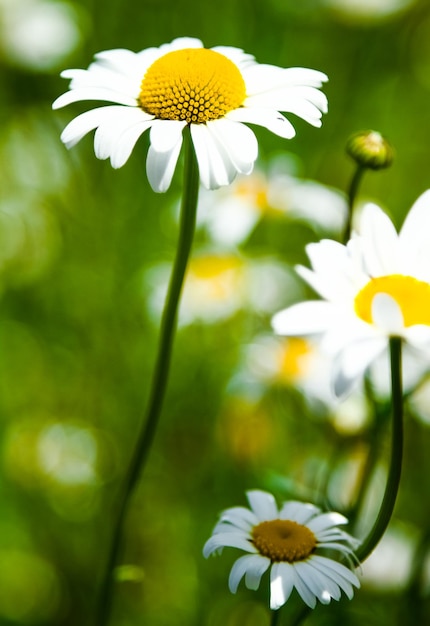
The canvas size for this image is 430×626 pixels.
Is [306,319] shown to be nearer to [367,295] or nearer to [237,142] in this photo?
[367,295]

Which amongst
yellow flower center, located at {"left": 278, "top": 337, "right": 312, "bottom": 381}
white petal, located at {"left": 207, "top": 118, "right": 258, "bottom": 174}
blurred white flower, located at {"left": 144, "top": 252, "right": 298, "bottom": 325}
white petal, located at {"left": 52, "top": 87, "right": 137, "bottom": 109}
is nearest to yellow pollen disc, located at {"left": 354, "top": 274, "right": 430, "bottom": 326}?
white petal, located at {"left": 207, "top": 118, "right": 258, "bottom": 174}

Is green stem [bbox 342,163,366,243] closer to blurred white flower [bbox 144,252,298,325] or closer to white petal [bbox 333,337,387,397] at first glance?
white petal [bbox 333,337,387,397]

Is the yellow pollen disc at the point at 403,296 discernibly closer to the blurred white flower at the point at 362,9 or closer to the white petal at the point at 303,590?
the white petal at the point at 303,590

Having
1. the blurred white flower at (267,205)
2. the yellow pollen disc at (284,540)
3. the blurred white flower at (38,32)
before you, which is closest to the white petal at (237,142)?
the yellow pollen disc at (284,540)

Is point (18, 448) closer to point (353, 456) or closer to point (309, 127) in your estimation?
point (353, 456)

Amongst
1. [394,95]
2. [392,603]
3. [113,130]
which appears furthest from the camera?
[394,95]

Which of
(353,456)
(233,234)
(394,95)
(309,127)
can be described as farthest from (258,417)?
(394,95)

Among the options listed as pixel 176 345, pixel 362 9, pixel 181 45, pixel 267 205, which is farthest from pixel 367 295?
pixel 362 9
